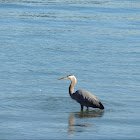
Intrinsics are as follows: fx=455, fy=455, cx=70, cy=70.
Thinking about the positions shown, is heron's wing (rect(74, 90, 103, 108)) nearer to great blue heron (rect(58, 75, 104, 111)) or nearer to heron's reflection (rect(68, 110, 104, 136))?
great blue heron (rect(58, 75, 104, 111))

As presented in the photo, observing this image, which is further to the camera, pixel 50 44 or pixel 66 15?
pixel 66 15

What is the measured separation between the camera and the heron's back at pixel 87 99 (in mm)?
12883

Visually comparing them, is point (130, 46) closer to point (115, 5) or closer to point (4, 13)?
point (4, 13)

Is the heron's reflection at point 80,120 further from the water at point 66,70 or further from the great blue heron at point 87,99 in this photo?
the great blue heron at point 87,99

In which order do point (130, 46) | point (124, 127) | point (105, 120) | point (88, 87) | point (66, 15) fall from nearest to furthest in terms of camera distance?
point (124, 127) → point (105, 120) → point (88, 87) → point (130, 46) → point (66, 15)

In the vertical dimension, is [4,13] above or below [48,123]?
above

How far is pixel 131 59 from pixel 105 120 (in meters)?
8.24

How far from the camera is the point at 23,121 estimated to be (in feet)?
37.3

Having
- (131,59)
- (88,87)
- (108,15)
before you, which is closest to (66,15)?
(108,15)

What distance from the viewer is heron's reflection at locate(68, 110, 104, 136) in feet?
35.6

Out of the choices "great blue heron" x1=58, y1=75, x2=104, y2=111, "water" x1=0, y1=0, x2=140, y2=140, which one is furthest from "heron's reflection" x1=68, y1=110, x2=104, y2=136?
"great blue heron" x1=58, y1=75, x2=104, y2=111

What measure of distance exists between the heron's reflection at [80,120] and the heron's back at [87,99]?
0.76ft

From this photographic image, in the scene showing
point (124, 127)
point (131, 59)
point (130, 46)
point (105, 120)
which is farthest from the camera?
point (130, 46)

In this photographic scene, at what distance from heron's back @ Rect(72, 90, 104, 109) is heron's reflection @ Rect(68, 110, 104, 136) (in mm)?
230
